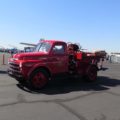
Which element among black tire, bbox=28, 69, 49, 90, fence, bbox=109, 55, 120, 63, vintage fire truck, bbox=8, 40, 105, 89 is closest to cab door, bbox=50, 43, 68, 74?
vintage fire truck, bbox=8, 40, 105, 89

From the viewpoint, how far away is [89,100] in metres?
9.48

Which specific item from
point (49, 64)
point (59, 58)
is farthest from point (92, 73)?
point (49, 64)

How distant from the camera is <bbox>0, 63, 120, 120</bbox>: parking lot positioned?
24.0 feet

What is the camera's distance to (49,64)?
473 inches

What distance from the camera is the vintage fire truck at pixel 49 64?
11.4m

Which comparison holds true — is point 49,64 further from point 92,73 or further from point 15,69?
point 92,73

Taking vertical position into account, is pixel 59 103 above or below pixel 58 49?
below

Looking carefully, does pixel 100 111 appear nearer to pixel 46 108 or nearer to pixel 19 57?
pixel 46 108

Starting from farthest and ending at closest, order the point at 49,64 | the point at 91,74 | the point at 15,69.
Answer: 1. the point at 91,74
2. the point at 49,64
3. the point at 15,69

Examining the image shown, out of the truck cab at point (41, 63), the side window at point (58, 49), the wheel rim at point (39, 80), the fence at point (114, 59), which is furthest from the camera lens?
the fence at point (114, 59)

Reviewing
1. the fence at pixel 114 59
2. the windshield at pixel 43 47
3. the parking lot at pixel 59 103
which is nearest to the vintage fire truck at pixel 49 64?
the windshield at pixel 43 47

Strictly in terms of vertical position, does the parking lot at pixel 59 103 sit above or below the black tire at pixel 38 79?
below

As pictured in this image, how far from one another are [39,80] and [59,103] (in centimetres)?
298

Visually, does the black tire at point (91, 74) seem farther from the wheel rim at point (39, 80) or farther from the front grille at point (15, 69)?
the front grille at point (15, 69)
